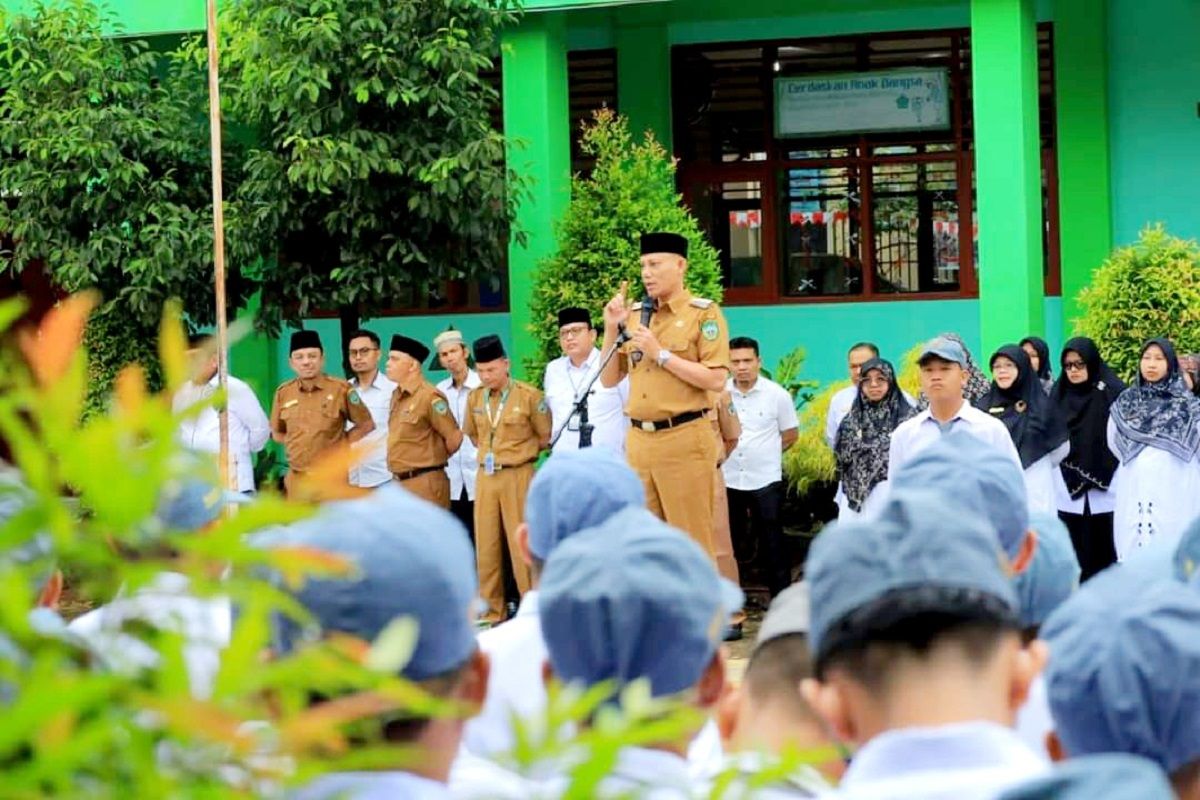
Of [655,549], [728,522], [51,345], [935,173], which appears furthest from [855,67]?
[51,345]

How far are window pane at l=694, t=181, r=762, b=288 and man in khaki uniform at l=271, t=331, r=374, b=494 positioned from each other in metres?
3.90

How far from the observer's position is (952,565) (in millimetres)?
1916

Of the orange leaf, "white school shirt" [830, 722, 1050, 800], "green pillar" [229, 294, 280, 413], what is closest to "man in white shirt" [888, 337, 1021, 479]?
"white school shirt" [830, 722, 1050, 800]

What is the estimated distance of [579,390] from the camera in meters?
9.88

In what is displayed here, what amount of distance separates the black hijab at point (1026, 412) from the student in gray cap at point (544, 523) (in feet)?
17.0

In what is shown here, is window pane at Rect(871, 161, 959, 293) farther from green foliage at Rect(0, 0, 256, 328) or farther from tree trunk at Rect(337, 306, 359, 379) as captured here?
green foliage at Rect(0, 0, 256, 328)

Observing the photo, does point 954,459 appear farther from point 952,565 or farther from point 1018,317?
point 1018,317

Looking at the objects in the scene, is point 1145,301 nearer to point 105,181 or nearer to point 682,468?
point 682,468

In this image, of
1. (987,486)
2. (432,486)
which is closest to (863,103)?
(432,486)

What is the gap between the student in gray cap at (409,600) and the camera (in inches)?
79.0

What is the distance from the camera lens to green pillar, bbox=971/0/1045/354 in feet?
36.7

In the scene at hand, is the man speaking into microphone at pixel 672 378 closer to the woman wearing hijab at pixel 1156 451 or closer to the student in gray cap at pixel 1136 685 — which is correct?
the woman wearing hijab at pixel 1156 451

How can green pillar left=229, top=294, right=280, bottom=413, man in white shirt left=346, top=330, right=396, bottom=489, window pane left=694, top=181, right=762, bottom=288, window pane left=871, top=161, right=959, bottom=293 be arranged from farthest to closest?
window pane left=694, top=181, right=762, bottom=288 → window pane left=871, top=161, right=959, bottom=293 → green pillar left=229, top=294, right=280, bottom=413 → man in white shirt left=346, top=330, right=396, bottom=489

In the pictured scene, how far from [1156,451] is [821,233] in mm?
4824
